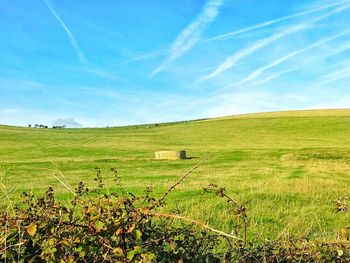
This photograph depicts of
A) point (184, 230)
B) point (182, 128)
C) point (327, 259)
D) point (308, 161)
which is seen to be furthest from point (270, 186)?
point (182, 128)

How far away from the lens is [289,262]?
486 cm

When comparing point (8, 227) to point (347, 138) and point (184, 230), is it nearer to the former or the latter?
point (184, 230)

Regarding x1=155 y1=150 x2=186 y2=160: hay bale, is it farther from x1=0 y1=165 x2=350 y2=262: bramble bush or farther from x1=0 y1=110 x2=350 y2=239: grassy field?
x1=0 y1=165 x2=350 y2=262: bramble bush

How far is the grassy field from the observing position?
455 inches

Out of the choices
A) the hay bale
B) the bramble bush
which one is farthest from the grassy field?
the hay bale

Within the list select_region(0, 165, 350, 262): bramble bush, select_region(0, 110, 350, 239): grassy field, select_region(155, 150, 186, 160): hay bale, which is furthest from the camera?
select_region(155, 150, 186, 160): hay bale

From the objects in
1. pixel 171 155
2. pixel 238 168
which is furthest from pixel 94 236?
pixel 171 155

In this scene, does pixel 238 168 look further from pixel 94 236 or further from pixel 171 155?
pixel 94 236

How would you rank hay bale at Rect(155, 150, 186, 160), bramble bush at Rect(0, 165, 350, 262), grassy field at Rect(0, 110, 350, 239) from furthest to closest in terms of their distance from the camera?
hay bale at Rect(155, 150, 186, 160)
grassy field at Rect(0, 110, 350, 239)
bramble bush at Rect(0, 165, 350, 262)

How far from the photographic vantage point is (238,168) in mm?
30422

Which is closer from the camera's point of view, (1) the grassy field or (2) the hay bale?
(1) the grassy field

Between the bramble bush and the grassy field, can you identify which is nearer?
the bramble bush

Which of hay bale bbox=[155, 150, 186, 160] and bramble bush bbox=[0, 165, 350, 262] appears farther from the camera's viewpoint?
hay bale bbox=[155, 150, 186, 160]

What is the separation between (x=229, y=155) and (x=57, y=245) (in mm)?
38755
